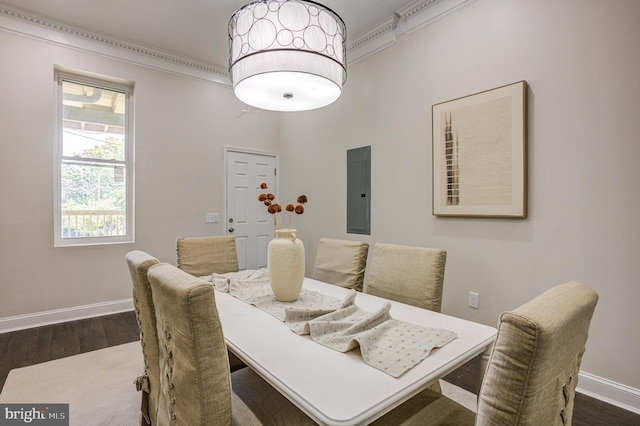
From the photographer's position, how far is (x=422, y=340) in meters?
1.17

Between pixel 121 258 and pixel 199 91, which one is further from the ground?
pixel 199 91

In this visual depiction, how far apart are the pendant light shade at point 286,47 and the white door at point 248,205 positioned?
268 cm

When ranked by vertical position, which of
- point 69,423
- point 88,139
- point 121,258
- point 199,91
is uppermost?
point 199,91

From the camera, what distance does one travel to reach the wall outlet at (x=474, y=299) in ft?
8.53

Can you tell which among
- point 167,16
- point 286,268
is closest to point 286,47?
point 286,268

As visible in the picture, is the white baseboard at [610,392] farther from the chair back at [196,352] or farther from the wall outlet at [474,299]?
the chair back at [196,352]

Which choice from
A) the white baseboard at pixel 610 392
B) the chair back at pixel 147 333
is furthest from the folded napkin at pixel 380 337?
the white baseboard at pixel 610 392

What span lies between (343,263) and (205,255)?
3.41 ft

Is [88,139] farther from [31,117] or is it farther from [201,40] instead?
[201,40]

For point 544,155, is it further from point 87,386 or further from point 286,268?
point 87,386

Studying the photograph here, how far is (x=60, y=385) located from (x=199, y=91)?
3317mm

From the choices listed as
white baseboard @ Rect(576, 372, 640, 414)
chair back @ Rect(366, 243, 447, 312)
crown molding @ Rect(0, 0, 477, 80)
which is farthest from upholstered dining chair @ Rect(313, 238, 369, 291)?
crown molding @ Rect(0, 0, 477, 80)

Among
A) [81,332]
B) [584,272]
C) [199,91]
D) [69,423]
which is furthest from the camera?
[199,91]

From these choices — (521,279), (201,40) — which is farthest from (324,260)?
(201,40)
